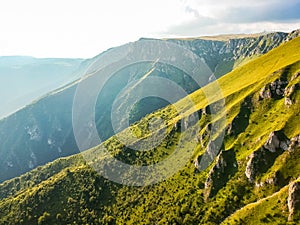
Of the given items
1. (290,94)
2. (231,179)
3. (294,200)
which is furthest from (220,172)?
(290,94)

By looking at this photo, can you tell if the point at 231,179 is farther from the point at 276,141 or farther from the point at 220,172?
the point at 276,141

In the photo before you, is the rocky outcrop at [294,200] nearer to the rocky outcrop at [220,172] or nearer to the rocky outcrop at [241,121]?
the rocky outcrop at [220,172]

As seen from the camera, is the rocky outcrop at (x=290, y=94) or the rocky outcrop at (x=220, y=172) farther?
the rocky outcrop at (x=290, y=94)

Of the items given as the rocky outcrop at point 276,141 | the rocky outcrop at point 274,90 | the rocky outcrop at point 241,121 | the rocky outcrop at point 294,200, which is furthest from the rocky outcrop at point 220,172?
the rocky outcrop at point 274,90

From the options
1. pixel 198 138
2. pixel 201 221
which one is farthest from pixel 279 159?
pixel 198 138

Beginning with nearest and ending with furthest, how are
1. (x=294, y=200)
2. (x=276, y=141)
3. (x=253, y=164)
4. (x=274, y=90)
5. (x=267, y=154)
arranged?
(x=294, y=200) → (x=276, y=141) → (x=267, y=154) → (x=253, y=164) → (x=274, y=90)

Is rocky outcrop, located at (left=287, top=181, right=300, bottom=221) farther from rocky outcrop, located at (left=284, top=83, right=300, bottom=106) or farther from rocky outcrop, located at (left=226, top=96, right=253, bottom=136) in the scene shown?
rocky outcrop, located at (left=284, top=83, right=300, bottom=106)

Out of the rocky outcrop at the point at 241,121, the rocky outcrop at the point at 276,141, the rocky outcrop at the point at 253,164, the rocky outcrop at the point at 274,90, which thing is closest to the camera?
the rocky outcrop at the point at 276,141

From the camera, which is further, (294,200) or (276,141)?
(276,141)

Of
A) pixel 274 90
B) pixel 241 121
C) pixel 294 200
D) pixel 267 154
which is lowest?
pixel 294 200
